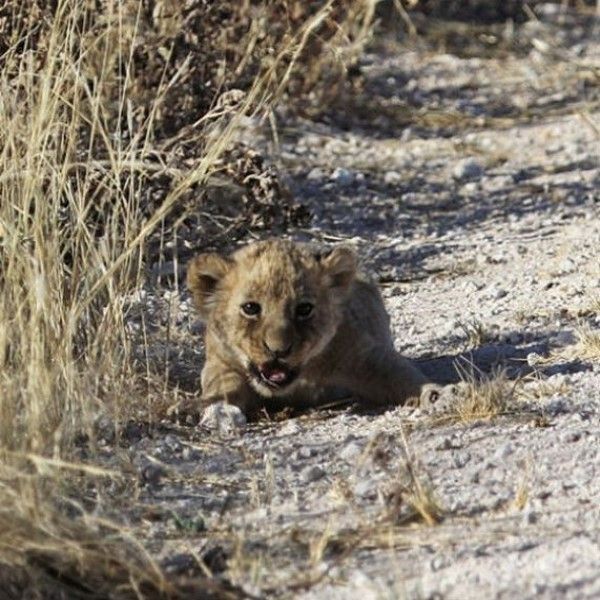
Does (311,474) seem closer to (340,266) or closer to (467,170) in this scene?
(340,266)

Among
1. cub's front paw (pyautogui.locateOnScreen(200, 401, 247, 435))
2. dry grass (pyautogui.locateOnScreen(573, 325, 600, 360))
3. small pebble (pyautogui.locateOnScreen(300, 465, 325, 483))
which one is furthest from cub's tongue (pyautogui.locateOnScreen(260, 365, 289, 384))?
dry grass (pyautogui.locateOnScreen(573, 325, 600, 360))

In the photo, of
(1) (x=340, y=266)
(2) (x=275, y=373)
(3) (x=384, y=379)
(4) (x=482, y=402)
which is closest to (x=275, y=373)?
(2) (x=275, y=373)

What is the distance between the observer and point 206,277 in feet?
22.9

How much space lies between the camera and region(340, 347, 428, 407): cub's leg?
22.4 feet

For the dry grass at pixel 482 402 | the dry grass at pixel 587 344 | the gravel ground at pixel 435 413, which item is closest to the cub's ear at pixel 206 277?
the gravel ground at pixel 435 413

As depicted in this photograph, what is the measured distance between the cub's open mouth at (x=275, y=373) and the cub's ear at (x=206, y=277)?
0.42m

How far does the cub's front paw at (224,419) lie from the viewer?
6.52m

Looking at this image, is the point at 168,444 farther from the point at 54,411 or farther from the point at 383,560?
the point at 383,560

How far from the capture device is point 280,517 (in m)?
5.47

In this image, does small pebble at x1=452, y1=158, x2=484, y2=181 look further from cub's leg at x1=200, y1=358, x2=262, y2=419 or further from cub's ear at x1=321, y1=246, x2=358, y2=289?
cub's leg at x1=200, y1=358, x2=262, y2=419

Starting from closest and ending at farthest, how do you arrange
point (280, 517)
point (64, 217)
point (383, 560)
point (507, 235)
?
1. point (383, 560)
2. point (280, 517)
3. point (64, 217)
4. point (507, 235)

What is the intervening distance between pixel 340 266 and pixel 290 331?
20.2 inches

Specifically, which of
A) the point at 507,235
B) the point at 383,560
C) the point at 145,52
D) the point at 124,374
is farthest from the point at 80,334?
the point at 507,235

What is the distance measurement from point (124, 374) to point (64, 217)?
1223 mm
